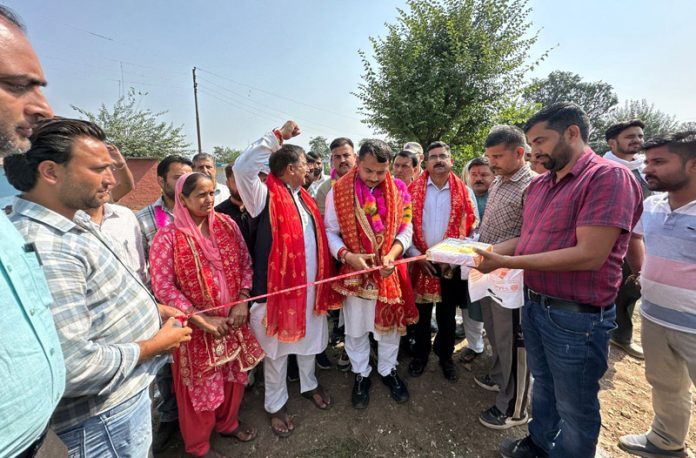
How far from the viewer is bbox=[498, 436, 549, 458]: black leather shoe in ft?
7.27

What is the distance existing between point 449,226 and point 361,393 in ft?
5.99

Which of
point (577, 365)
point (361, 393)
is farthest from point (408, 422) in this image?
point (577, 365)

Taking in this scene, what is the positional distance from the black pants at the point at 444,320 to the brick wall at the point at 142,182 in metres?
16.7

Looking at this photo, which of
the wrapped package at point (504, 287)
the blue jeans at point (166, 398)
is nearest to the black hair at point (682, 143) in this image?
the wrapped package at point (504, 287)

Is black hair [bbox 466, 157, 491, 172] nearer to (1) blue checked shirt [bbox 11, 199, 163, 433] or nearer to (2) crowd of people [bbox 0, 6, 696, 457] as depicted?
(2) crowd of people [bbox 0, 6, 696, 457]

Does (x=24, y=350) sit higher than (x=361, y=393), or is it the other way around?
(x=24, y=350)

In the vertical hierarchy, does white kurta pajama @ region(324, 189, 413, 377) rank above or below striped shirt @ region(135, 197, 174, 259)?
below

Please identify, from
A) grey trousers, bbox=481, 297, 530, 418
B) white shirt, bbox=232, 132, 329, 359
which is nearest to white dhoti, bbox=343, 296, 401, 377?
white shirt, bbox=232, 132, 329, 359

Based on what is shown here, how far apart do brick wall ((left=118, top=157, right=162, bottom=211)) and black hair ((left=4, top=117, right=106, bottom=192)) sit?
16.8 meters

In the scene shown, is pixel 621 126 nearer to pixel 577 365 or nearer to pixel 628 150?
pixel 628 150

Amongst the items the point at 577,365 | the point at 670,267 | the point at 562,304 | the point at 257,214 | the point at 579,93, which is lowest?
the point at 577,365

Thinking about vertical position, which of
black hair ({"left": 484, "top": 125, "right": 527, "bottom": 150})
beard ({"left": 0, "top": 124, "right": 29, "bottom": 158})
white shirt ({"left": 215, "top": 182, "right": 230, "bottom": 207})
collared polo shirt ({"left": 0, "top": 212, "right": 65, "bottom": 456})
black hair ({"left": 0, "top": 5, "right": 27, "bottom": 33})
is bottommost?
collared polo shirt ({"left": 0, "top": 212, "right": 65, "bottom": 456})

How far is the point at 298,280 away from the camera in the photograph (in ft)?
8.08

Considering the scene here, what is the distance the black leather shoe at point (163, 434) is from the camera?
2385mm
